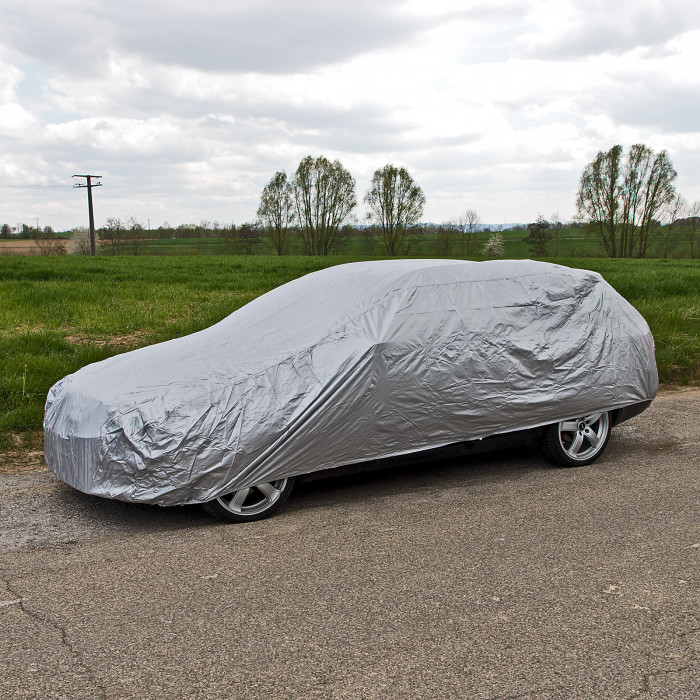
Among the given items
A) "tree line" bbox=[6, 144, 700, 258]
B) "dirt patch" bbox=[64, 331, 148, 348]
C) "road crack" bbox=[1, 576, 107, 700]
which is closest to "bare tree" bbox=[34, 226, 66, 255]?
"tree line" bbox=[6, 144, 700, 258]

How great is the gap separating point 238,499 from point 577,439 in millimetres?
2610

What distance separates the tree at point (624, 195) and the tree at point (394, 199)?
12822 millimetres

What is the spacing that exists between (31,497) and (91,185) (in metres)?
54.2

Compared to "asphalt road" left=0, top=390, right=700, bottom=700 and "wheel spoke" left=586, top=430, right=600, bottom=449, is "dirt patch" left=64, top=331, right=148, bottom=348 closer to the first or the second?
"asphalt road" left=0, top=390, right=700, bottom=700

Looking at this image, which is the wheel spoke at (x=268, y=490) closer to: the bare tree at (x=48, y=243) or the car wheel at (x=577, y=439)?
the car wheel at (x=577, y=439)

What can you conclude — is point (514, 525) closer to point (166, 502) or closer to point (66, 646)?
point (166, 502)

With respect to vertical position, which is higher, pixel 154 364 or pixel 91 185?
pixel 91 185

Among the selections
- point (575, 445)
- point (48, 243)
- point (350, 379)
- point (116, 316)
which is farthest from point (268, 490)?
point (48, 243)

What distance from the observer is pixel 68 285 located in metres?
14.3

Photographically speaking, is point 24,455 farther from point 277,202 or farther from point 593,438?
point 277,202

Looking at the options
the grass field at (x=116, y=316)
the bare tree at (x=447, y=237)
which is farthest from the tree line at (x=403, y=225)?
the grass field at (x=116, y=316)

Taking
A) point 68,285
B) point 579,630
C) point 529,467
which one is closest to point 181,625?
point 579,630

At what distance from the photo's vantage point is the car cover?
403cm

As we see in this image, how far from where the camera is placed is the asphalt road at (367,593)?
2590 mm
